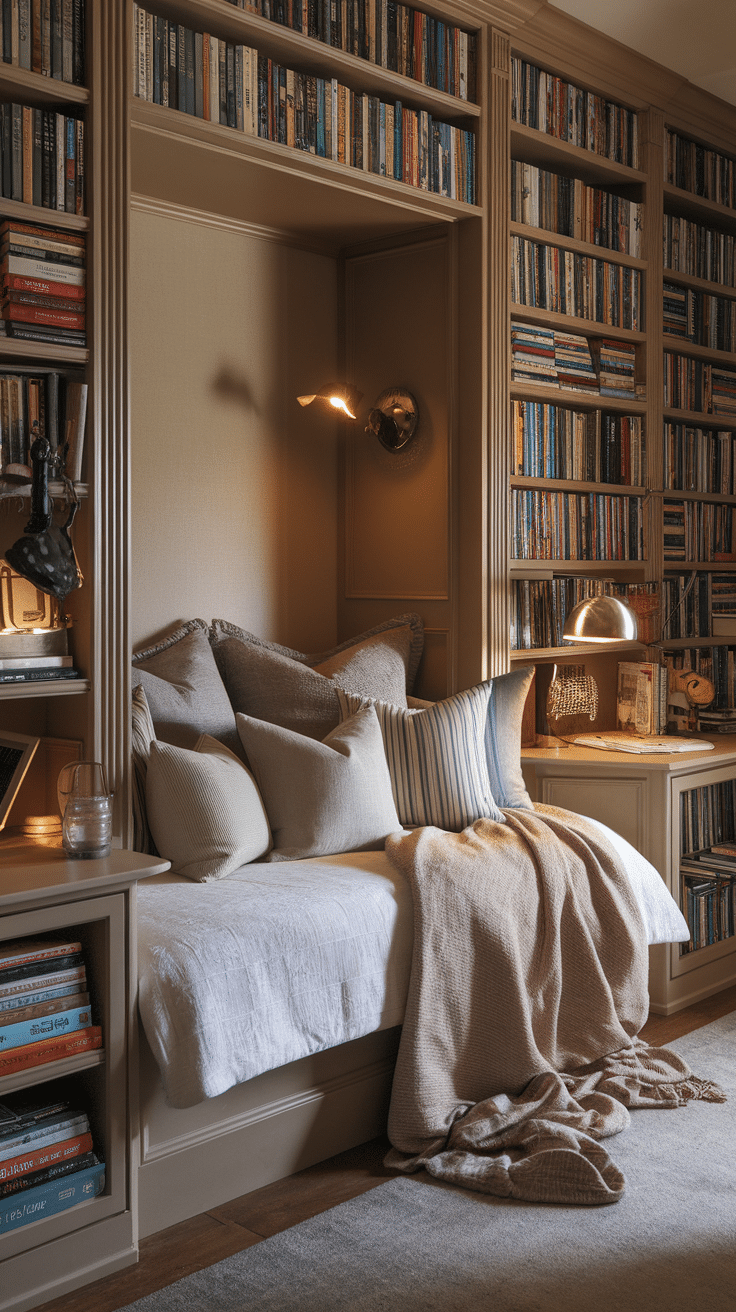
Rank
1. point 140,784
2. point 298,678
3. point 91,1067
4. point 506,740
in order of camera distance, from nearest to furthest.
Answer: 1. point 91,1067
2. point 140,784
3. point 298,678
4. point 506,740

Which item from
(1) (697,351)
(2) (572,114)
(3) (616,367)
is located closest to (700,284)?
(1) (697,351)

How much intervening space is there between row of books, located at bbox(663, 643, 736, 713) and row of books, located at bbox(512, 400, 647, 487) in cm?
72

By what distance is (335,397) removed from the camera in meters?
3.73

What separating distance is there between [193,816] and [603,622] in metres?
1.59

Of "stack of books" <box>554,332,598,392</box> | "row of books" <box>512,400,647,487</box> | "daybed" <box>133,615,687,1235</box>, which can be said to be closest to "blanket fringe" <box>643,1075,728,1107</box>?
"daybed" <box>133,615,687,1235</box>

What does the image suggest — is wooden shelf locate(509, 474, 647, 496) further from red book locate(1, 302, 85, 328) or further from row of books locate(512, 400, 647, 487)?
red book locate(1, 302, 85, 328)

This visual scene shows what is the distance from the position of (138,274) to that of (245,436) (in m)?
0.59

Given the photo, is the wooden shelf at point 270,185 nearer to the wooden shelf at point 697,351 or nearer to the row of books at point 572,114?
the row of books at point 572,114

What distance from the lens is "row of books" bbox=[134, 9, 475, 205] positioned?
276 centimetres

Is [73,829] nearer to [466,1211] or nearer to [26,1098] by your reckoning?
[26,1098]

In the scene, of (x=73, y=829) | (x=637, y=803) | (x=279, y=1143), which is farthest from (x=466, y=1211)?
(x=637, y=803)

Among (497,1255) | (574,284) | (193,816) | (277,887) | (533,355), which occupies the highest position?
(574,284)

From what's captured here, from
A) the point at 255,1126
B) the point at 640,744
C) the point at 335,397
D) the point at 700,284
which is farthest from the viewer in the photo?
the point at 700,284

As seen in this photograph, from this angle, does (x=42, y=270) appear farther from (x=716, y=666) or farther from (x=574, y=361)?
(x=716, y=666)
